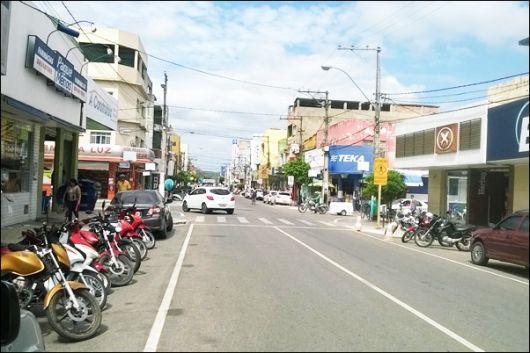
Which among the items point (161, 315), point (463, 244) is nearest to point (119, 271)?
point (161, 315)

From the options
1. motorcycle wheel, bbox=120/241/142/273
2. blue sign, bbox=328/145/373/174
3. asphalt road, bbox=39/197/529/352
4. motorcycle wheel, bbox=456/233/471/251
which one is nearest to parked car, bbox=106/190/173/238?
asphalt road, bbox=39/197/529/352

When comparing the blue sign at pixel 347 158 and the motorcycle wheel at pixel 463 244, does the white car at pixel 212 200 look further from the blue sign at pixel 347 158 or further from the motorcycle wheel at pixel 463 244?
the motorcycle wheel at pixel 463 244

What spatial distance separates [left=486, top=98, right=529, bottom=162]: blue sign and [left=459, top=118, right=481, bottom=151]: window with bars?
0.15m

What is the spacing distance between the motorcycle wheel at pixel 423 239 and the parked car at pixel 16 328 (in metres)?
15.0

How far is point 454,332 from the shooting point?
5078 mm

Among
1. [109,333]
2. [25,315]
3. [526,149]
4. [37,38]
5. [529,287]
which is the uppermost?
[37,38]

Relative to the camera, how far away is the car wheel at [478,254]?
1139cm

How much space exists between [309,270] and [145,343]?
19.8 feet

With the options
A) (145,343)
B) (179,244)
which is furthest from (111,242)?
(179,244)

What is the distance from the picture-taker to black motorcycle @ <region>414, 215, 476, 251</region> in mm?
15585

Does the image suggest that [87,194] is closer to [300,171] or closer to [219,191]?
[219,191]

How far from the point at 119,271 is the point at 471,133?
21.7 feet

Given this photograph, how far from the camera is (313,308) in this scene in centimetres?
792

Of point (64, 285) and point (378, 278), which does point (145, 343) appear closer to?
point (64, 285)
